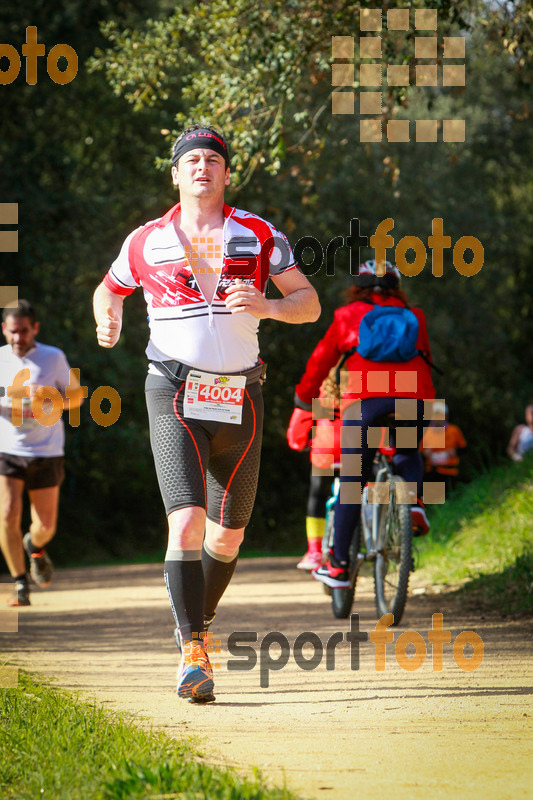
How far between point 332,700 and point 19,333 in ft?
16.1

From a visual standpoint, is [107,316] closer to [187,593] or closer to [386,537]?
[187,593]

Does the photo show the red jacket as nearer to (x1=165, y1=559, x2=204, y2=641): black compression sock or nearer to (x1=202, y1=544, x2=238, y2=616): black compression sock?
(x1=202, y1=544, x2=238, y2=616): black compression sock

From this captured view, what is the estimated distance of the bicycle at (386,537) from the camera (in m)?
6.46

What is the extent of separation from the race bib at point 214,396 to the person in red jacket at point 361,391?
1.83 m

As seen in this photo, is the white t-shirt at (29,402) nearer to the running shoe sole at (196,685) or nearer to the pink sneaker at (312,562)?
the pink sneaker at (312,562)

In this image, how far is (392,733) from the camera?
3904mm

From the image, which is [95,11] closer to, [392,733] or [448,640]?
[448,640]

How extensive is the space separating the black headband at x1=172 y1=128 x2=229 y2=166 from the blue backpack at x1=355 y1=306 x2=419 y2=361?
6.06 feet

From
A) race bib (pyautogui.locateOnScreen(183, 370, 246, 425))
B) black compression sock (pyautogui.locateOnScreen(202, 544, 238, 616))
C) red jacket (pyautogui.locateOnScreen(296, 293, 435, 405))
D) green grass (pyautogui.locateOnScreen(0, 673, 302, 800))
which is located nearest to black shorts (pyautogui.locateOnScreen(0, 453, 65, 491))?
red jacket (pyautogui.locateOnScreen(296, 293, 435, 405))

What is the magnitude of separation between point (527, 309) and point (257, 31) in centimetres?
2013

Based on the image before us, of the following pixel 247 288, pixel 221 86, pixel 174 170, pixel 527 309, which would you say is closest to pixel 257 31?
pixel 221 86

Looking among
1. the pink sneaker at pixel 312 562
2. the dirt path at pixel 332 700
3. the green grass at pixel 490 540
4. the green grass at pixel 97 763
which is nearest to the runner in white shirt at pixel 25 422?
the dirt path at pixel 332 700

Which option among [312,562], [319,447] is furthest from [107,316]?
[312,562]

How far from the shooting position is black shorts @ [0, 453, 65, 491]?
851 centimetres
